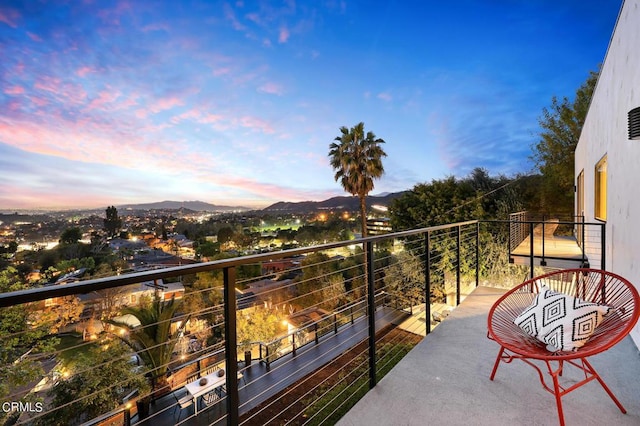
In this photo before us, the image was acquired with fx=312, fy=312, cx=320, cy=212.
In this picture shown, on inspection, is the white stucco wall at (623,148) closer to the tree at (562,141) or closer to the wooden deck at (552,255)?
the wooden deck at (552,255)

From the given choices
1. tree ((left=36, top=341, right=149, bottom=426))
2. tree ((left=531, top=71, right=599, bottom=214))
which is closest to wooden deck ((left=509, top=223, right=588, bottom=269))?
tree ((left=36, top=341, right=149, bottom=426))

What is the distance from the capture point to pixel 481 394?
195 centimetres

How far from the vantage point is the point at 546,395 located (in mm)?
1908

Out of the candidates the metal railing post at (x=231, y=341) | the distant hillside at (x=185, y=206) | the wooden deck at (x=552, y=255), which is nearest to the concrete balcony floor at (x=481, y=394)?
the metal railing post at (x=231, y=341)

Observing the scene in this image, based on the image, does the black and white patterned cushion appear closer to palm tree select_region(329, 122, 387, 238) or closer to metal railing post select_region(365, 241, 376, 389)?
metal railing post select_region(365, 241, 376, 389)

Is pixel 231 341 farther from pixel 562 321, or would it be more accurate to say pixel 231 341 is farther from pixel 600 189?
pixel 600 189

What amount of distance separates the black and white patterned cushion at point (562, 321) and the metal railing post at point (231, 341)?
5.50ft

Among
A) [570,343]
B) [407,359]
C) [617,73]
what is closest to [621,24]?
[617,73]

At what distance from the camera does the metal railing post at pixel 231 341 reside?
4.21ft

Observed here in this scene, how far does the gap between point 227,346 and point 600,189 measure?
6354 mm

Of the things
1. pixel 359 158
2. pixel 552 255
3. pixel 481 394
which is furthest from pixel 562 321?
pixel 359 158

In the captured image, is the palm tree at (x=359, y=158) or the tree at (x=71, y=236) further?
the palm tree at (x=359, y=158)

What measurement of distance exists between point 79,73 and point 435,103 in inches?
671

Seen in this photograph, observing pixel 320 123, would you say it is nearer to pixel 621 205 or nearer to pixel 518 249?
pixel 518 249
